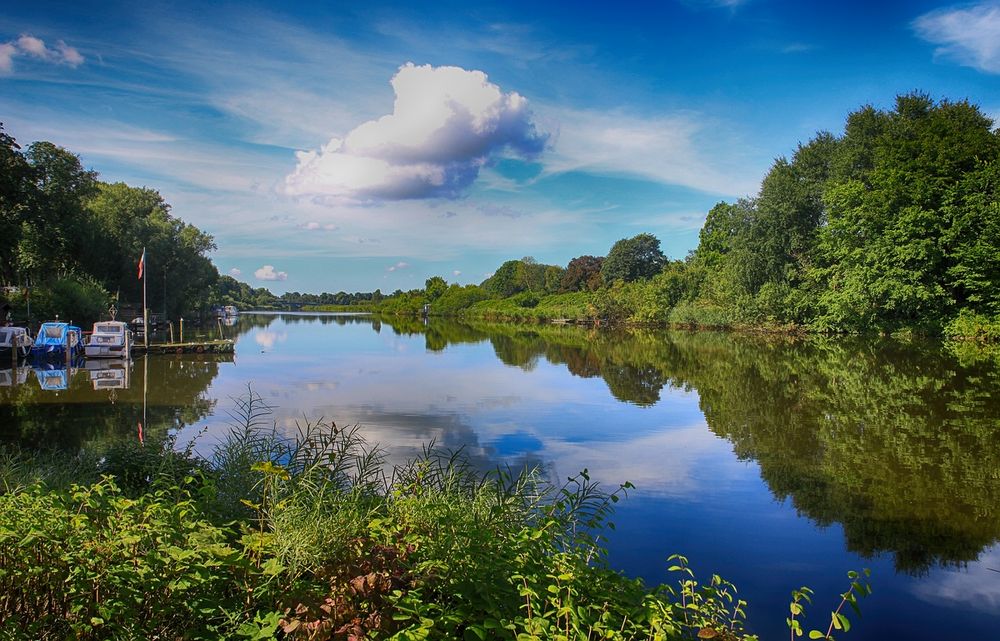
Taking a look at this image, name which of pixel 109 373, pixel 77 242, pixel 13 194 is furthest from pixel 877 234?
pixel 77 242

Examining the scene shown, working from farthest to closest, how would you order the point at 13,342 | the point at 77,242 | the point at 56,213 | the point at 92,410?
the point at 77,242
the point at 56,213
the point at 13,342
the point at 92,410

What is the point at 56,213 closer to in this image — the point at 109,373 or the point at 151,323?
the point at 109,373

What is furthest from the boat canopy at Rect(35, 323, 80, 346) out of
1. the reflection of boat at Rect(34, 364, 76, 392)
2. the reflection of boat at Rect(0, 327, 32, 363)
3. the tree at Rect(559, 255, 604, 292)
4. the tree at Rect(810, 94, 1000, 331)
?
the tree at Rect(559, 255, 604, 292)

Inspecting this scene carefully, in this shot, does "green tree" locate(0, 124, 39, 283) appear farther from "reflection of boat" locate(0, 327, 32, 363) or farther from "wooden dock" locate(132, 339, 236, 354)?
"wooden dock" locate(132, 339, 236, 354)

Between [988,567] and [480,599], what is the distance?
220 inches

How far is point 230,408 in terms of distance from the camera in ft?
47.5

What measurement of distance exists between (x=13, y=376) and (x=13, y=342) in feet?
18.4

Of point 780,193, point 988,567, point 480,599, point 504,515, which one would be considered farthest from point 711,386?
point 780,193

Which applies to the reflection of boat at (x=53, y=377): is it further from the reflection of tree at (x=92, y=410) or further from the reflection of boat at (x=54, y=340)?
the reflection of boat at (x=54, y=340)

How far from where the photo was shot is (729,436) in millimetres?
11664

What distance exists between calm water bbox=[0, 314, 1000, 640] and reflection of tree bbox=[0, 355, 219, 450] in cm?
9

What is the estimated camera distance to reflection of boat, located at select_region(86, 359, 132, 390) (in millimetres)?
18641

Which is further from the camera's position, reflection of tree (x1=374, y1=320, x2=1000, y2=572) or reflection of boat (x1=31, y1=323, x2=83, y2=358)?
reflection of boat (x1=31, y1=323, x2=83, y2=358)

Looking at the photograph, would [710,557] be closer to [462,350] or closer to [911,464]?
[911,464]
